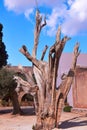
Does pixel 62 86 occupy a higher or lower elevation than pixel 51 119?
higher

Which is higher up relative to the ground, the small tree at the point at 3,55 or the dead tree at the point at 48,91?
the small tree at the point at 3,55

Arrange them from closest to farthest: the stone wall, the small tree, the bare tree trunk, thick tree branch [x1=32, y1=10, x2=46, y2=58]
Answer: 1. thick tree branch [x1=32, y1=10, x2=46, y2=58]
2. the bare tree trunk
3. the small tree
4. the stone wall

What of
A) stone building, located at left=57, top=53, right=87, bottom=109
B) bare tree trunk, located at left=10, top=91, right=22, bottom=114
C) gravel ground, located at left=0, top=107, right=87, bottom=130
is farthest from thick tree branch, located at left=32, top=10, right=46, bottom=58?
stone building, located at left=57, top=53, right=87, bottom=109

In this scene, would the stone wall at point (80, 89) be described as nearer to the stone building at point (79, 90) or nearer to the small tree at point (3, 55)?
the stone building at point (79, 90)

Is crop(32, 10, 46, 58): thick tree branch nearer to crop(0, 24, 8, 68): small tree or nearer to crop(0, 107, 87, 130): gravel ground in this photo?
crop(0, 107, 87, 130): gravel ground

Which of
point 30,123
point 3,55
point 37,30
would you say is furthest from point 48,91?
point 3,55

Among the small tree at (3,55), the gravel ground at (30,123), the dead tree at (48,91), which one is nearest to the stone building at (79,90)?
the small tree at (3,55)

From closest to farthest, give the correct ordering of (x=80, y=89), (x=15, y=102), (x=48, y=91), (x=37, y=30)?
(x=48, y=91) → (x=37, y=30) → (x=15, y=102) → (x=80, y=89)

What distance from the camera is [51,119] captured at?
1716 centimetres

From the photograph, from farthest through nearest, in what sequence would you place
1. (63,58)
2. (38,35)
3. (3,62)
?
(63,58) < (3,62) < (38,35)

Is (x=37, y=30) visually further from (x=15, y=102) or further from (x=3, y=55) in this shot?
(x=15, y=102)

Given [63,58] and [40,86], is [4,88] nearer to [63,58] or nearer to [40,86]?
[40,86]

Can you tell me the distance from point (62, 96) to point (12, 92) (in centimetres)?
1018

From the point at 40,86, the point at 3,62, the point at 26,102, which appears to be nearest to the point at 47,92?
the point at 40,86
